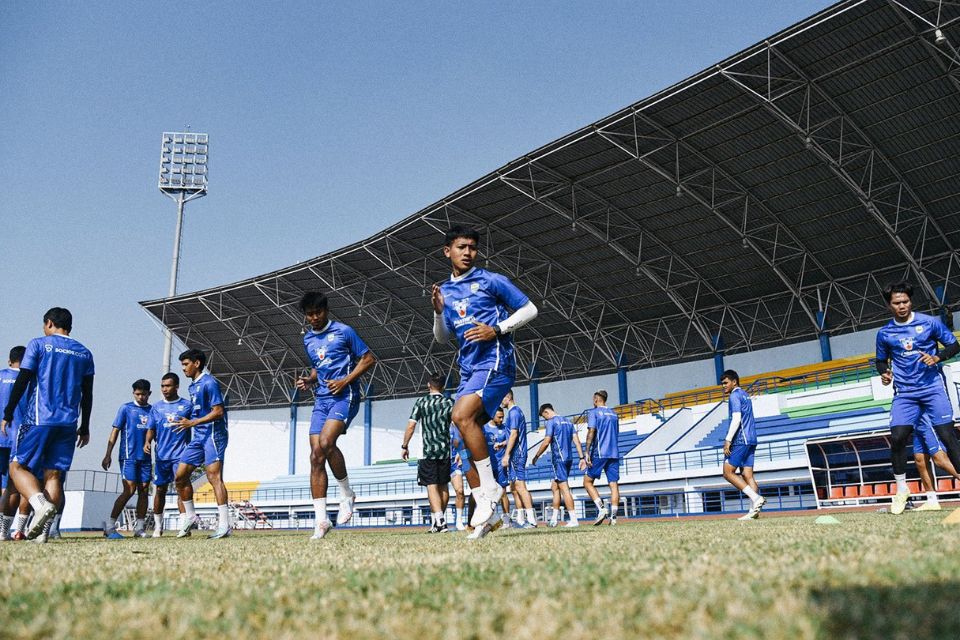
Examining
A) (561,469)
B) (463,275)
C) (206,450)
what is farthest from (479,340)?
(561,469)

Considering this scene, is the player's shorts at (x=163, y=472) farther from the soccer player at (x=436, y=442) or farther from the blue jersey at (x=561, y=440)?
the blue jersey at (x=561, y=440)

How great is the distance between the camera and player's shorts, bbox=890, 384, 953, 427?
8102 mm

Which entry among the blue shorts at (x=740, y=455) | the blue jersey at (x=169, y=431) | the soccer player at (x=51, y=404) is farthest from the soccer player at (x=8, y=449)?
the blue shorts at (x=740, y=455)

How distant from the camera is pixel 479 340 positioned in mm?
5395

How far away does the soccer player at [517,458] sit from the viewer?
11.7 metres

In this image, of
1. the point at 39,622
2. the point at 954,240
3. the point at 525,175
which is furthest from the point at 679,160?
the point at 39,622

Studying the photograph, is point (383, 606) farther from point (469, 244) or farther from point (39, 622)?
point (469, 244)

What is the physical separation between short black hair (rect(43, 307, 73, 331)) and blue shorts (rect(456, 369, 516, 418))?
4229 mm

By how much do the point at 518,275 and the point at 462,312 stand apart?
92.8ft

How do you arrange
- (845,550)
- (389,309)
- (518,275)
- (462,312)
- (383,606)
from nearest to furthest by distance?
(383,606) → (845,550) → (462,312) → (518,275) → (389,309)

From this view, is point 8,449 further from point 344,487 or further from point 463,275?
point 463,275

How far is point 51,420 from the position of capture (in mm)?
6930

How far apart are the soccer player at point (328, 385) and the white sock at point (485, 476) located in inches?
84.9

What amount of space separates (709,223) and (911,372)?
22.1 metres
